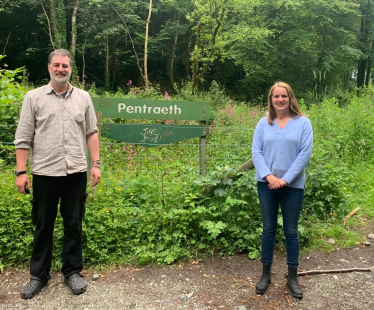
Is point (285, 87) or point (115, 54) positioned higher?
point (115, 54)

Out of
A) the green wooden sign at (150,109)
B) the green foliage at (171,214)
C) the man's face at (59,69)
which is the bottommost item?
the green foliage at (171,214)

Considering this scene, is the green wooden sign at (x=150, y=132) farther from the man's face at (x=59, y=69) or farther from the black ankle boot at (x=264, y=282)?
the black ankle boot at (x=264, y=282)

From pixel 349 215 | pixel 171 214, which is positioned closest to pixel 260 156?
pixel 171 214

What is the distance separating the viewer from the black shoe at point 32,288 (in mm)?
2746

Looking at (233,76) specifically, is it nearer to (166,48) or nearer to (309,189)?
(166,48)

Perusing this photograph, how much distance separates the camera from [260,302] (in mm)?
2717

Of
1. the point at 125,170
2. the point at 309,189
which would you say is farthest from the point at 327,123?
the point at 125,170

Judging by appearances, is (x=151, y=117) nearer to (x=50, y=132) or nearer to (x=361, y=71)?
(x=50, y=132)

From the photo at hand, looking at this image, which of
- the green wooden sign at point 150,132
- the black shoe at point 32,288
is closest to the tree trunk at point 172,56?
the green wooden sign at point 150,132

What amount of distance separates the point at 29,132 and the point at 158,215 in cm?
170

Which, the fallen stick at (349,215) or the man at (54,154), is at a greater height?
the man at (54,154)

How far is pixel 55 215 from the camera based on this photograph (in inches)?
113

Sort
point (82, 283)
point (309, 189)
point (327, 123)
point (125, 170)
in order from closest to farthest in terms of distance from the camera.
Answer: point (82, 283), point (309, 189), point (125, 170), point (327, 123)

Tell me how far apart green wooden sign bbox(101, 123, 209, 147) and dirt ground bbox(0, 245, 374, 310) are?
177 centimetres
